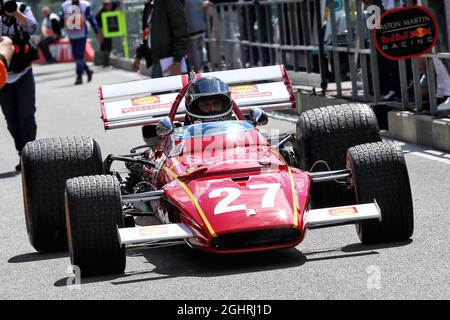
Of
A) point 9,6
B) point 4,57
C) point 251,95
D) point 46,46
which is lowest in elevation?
point 46,46

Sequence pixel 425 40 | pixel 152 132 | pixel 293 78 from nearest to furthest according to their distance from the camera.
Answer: pixel 152 132
pixel 425 40
pixel 293 78

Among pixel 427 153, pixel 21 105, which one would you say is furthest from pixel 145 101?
pixel 21 105

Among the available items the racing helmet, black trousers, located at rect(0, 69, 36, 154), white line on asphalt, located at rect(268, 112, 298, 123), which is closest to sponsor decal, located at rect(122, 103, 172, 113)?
the racing helmet

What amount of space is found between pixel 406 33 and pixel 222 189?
23.0 feet

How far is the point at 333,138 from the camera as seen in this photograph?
1085cm

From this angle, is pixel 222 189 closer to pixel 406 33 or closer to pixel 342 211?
pixel 342 211

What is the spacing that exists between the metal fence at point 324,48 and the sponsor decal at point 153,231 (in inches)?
268

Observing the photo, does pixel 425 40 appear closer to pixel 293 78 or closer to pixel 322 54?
pixel 322 54

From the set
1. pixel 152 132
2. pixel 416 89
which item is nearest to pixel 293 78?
pixel 416 89

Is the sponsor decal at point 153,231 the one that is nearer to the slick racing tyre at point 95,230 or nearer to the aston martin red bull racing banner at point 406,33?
the slick racing tyre at point 95,230

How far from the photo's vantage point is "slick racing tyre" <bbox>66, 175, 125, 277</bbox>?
29.4 ft

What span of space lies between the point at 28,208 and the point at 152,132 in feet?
7.25

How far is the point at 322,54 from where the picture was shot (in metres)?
19.8
